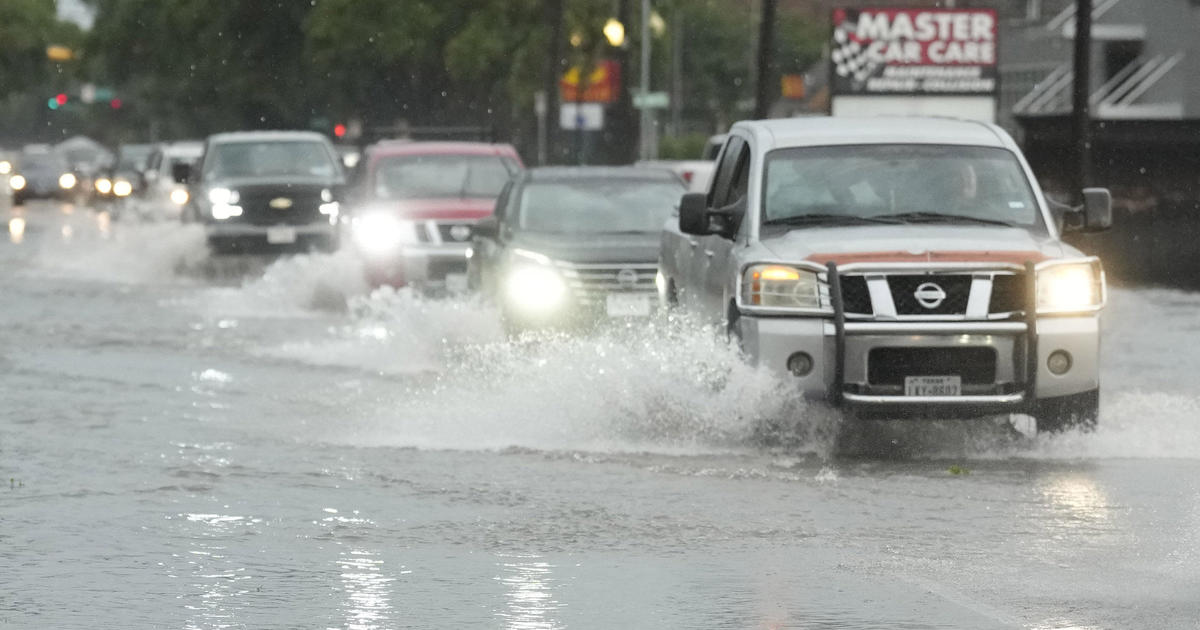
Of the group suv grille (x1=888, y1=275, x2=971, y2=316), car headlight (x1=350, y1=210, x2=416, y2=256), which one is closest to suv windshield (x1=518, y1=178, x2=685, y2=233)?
car headlight (x1=350, y1=210, x2=416, y2=256)

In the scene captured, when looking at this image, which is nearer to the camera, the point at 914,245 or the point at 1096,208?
the point at 914,245

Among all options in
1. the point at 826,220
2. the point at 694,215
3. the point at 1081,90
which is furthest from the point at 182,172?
the point at 826,220

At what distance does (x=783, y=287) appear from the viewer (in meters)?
13.3

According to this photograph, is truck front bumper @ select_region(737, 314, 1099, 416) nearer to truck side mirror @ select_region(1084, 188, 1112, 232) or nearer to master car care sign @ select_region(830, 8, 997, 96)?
truck side mirror @ select_region(1084, 188, 1112, 232)

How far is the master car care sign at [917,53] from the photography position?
47312 mm

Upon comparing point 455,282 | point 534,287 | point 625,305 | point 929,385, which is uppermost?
point 929,385

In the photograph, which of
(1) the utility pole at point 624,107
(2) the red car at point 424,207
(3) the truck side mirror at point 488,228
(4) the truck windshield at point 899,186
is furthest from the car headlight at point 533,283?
(1) the utility pole at point 624,107

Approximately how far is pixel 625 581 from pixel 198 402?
748 centimetres

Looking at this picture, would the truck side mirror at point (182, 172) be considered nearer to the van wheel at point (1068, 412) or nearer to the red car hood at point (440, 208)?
the red car hood at point (440, 208)

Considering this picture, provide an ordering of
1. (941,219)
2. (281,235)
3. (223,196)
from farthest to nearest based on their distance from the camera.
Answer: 1. (223,196)
2. (281,235)
3. (941,219)

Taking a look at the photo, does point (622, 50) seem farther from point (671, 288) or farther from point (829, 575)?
point (829, 575)

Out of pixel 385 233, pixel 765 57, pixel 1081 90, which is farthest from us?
pixel 765 57

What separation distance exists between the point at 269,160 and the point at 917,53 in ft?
60.2

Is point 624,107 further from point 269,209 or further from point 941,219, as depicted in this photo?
point 941,219
